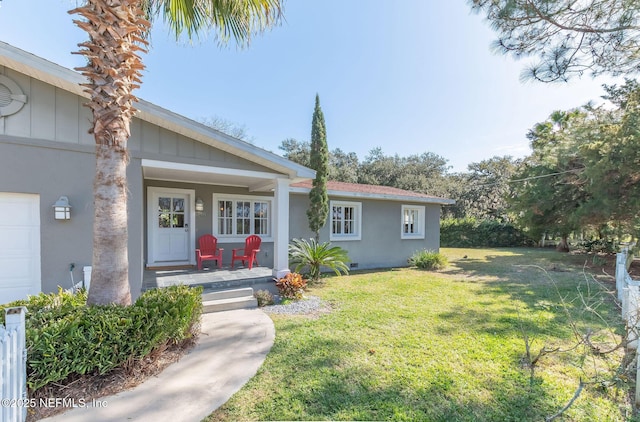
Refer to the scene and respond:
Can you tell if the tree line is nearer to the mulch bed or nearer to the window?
the window

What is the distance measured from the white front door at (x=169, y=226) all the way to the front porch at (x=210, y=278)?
0.50m

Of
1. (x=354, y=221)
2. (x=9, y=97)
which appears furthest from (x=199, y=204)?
(x=354, y=221)

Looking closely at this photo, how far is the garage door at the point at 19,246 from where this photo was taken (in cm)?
446

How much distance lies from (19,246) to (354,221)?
8.63 meters

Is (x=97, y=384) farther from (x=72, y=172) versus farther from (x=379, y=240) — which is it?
(x=379, y=240)

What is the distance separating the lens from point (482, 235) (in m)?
21.2

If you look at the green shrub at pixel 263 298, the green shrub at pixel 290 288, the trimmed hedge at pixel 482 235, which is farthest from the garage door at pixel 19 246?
the trimmed hedge at pixel 482 235

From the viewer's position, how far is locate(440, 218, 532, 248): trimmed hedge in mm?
21047

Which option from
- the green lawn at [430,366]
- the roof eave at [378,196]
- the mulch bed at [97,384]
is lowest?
the green lawn at [430,366]

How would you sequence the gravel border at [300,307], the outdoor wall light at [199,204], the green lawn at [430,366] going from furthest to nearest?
the outdoor wall light at [199,204] → the gravel border at [300,307] → the green lawn at [430,366]

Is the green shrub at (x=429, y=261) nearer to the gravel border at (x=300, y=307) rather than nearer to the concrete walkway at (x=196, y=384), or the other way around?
the gravel border at (x=300, y=307)

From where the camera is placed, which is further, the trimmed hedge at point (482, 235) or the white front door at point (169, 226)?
the trimmed hedge at point (482, 235)

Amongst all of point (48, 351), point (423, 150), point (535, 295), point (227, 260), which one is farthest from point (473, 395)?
point (423, 150)

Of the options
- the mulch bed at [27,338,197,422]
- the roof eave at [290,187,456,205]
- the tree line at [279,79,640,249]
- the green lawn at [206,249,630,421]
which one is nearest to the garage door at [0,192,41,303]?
the mulch bed at [27,338,197,422]
